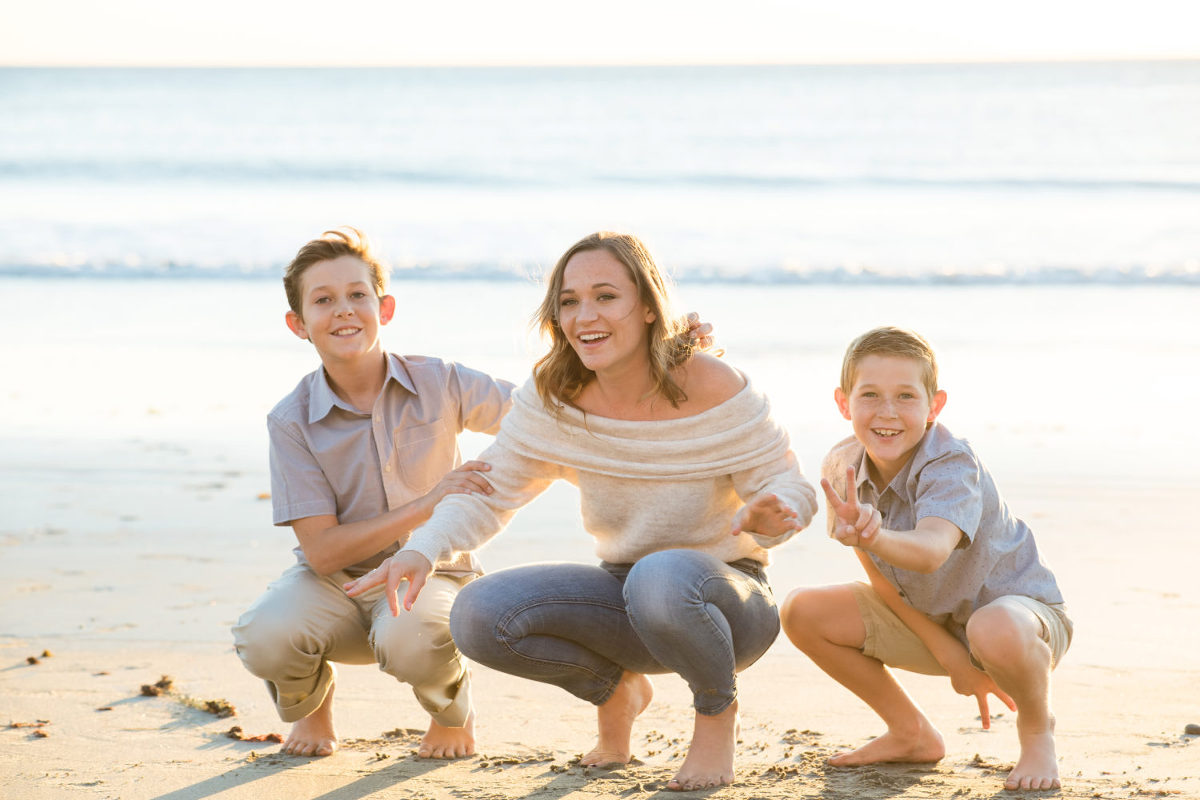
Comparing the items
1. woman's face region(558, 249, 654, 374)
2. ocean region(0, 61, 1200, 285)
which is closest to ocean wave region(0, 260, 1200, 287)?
ocean region(0, 61, 1200, 285)

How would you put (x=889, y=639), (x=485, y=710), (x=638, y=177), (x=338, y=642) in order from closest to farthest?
(x=889, y=639) → (x=338, y=642) → (x=485, y=710) → (x=638, y=177)

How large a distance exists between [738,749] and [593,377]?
3.22ft

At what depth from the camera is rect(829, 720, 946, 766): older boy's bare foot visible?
118 inches

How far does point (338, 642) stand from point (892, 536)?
142 centimetres

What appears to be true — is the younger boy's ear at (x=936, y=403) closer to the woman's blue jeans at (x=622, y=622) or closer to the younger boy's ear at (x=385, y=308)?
the woman's blue jeans at (x=622, y=622)

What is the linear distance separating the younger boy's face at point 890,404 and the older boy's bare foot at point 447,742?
121 cm

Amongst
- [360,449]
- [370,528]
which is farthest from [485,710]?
[360,449]

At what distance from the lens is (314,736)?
3.22 metres

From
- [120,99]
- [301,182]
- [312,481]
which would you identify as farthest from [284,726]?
[120,99]

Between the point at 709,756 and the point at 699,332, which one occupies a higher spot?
the point at 699,332

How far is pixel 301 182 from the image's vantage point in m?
24.0

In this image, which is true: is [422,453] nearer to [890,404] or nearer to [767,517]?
[767,517]

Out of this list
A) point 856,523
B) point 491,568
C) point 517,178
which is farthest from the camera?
point 517,178

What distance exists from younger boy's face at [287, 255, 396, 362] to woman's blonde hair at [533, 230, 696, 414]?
1.58 feet
